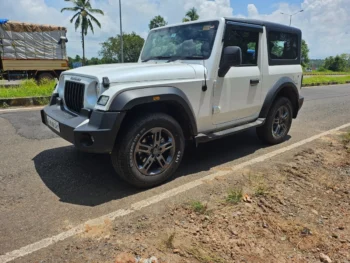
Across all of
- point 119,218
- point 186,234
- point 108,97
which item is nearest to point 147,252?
point 186,234

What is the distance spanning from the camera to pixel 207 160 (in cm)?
427

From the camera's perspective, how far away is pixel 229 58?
3.54m

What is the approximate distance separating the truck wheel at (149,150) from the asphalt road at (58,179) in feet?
0.61

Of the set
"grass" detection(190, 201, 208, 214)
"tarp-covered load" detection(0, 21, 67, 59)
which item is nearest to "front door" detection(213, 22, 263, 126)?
"grass" detection(190, 201, 208, 214)

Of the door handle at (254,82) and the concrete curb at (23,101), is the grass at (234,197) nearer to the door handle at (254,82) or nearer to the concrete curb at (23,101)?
the door handle at (254,82)

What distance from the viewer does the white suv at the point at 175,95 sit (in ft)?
9.66

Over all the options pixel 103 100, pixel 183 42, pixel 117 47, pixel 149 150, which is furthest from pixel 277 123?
pixel 117 47

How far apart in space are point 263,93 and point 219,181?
1809mm

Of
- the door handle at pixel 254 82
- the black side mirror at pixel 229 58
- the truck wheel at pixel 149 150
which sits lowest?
the truck wheel at pixel 149 150

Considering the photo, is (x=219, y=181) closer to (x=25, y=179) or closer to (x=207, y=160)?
(x=207, y=160)

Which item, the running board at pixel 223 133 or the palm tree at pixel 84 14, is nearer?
the running board at pixel 223 133

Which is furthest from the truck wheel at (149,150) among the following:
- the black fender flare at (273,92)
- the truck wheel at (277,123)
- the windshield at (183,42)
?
the truck wheel at (277,123)

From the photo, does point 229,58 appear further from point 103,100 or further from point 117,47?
point 117,47

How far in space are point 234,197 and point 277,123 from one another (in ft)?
8.18
